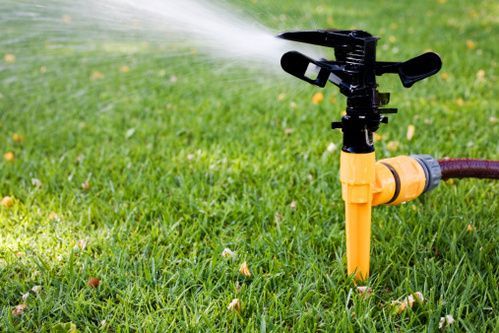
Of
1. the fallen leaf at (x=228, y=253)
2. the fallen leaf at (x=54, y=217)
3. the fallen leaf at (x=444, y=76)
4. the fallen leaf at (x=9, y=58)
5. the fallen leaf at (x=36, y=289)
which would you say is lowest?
the fallen leaf at (x=36, y=289)

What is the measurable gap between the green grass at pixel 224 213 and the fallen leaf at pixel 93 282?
16 mm

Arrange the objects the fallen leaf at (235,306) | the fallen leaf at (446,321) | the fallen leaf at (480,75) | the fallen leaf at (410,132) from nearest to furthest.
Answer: the fallen leaf at (446,321) < the fallen leaf at (235,306) < the fallen leaf at (410,132) < the fallen leaf at (480,75)

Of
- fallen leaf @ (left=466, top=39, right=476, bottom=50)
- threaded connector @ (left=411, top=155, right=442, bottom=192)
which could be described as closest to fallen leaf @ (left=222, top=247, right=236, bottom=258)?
threaded connector @ (left=411, top=155, right=442, bottom=192)

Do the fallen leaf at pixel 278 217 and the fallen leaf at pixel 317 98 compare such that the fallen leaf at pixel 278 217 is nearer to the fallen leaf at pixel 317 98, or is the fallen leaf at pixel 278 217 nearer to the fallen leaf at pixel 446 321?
the fallen leaf at pixel 446 321

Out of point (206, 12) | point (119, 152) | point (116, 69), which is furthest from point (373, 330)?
point (116, 69)

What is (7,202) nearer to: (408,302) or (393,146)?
(408,302)

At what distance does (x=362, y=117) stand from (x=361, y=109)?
2 cm

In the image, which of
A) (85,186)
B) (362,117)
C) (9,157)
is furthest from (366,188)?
(9,157)

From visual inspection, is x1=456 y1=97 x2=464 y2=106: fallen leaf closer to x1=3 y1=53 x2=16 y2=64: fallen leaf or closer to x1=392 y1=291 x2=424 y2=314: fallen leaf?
x1=392 y1=291 x2=424 y2=314: fallen leaf

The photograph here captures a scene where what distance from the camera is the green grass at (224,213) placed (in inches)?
65.3

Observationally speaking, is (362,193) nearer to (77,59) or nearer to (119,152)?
(119,152)

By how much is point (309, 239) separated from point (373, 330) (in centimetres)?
54

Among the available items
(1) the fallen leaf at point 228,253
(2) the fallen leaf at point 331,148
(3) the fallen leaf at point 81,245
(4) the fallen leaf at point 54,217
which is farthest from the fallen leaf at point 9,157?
(2) the fallen leaf at point 331,148

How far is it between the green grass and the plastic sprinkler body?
Result: 0.28 meters
